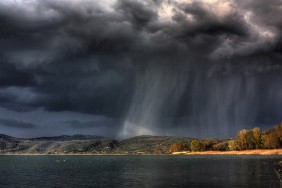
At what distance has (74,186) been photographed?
10500 centimetres

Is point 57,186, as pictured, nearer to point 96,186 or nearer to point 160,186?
point 96,186

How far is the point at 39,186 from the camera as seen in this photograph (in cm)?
10788

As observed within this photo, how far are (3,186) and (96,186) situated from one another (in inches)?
1159

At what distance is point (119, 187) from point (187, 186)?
18215 mm

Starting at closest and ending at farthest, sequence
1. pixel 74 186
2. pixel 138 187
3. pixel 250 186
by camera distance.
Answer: pixel 250 186
pixel 138 187
pixel 74 186

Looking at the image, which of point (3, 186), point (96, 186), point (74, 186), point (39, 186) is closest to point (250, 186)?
point (96, 186)

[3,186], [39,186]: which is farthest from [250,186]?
[3,186]

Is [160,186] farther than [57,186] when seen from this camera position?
No

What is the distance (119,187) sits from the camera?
325ft

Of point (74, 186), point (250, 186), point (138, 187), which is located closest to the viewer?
point (250, 186)

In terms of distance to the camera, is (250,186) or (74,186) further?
(74,186)

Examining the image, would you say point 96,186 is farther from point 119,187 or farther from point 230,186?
point 230,186

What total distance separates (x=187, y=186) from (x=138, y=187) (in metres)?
12.8

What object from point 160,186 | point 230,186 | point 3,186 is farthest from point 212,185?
point 3,186
